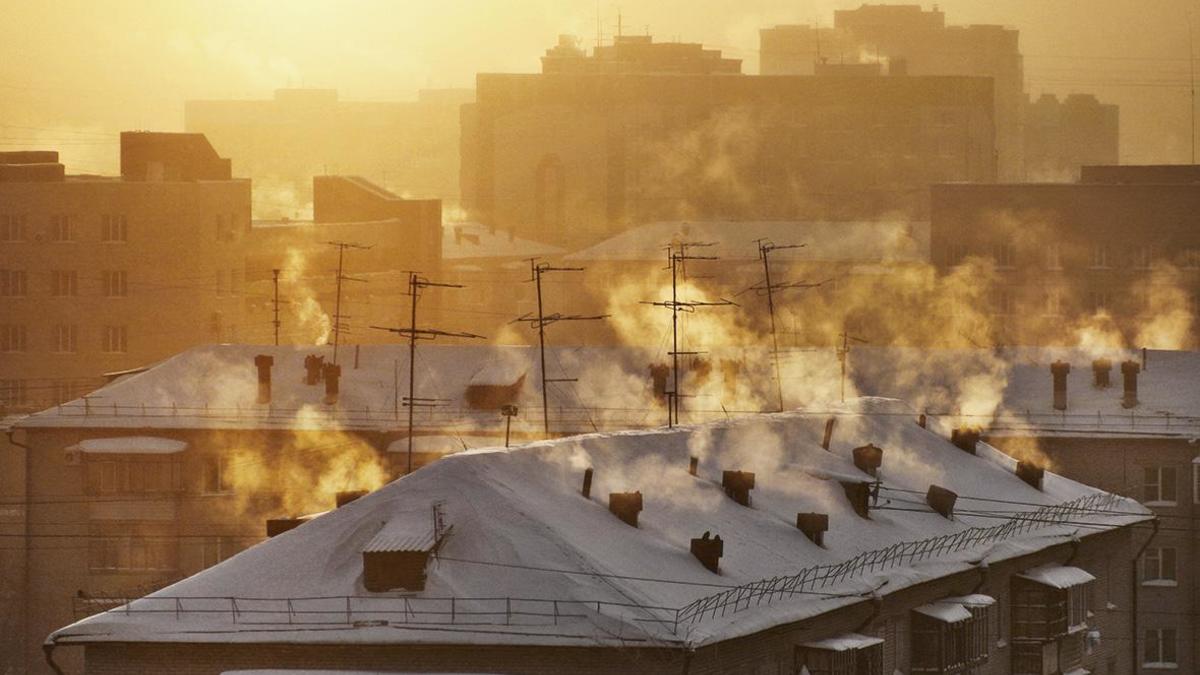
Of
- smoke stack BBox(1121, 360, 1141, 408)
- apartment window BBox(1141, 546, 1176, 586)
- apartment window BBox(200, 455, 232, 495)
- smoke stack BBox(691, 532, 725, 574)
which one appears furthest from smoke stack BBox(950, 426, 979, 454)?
apartment window BBox(200, 455, 232, 495)

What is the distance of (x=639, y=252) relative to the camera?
161750 millimetres

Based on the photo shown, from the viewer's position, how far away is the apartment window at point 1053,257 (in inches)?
6009

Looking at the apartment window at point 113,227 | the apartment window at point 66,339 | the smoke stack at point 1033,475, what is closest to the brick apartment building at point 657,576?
the smoke stack at point 1033,475

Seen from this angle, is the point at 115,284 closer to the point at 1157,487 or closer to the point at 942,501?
the point at 1157,487

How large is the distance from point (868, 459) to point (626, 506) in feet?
41.4

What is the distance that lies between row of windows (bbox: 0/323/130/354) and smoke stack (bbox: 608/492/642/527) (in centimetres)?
8579

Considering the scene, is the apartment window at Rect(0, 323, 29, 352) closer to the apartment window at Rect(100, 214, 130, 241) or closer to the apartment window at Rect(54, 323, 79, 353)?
the apartment window at Rect(54, 323, 79, 353)

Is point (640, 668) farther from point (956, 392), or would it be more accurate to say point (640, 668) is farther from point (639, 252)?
A: point (639, 252)

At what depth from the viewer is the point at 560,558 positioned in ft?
156

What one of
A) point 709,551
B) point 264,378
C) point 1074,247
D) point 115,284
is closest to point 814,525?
point 709,551

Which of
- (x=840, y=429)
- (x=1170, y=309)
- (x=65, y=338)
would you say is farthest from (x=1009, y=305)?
(x=840, y=429)

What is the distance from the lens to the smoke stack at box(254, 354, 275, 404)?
90.2 meters

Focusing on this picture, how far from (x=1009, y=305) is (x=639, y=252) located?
2191 cm

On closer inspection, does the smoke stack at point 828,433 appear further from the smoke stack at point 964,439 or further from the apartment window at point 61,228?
the apartment window at point 61,228
